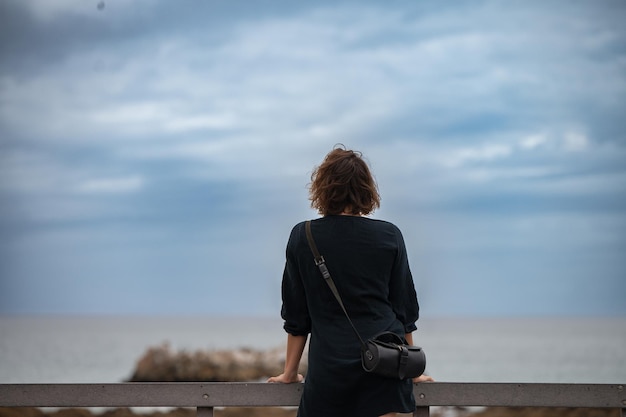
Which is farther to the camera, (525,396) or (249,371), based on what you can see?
(249,371)

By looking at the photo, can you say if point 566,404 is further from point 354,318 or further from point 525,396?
point 354,318

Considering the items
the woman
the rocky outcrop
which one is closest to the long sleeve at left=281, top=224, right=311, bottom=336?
the woman

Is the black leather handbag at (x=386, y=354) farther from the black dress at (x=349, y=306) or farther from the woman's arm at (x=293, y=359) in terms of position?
the woman's arm at (x=293, y=359)

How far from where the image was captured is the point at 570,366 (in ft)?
135

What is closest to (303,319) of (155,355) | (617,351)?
(155,355)

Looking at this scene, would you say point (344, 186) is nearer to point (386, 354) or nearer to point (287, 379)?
point (386, 354)

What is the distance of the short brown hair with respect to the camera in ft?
10.8

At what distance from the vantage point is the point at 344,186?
10.8 ft

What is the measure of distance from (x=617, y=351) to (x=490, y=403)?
51.7 meters

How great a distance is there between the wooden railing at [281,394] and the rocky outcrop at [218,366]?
17.5m

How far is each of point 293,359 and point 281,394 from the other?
0.50 feet

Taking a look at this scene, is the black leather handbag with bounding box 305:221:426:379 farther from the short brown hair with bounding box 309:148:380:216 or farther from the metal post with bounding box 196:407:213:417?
the metal post with bounding box 196:407:213:417

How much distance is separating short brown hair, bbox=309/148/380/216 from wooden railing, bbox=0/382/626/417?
30.0 inches

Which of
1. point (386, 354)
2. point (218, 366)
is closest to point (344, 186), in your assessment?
point (386, 354)
